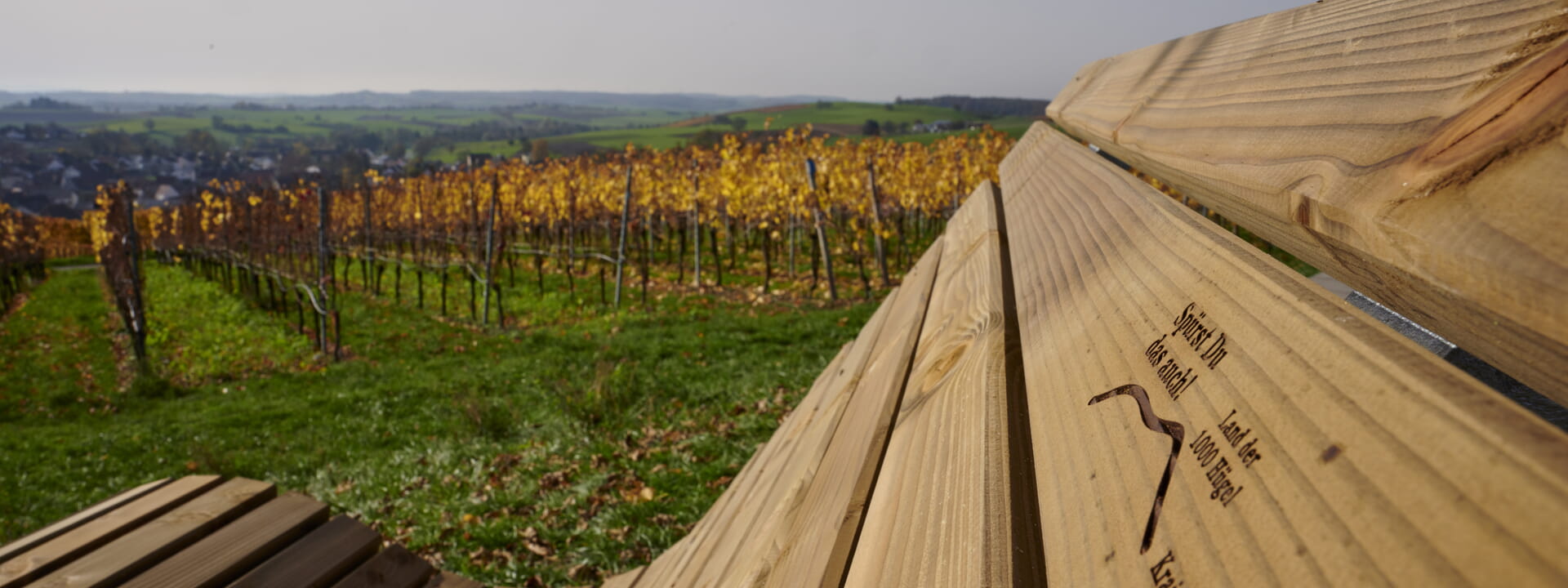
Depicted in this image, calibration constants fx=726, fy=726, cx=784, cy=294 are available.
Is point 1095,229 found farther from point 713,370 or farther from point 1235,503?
point 713,370

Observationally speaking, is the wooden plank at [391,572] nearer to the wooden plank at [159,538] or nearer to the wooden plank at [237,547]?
the wooden plank at [237,547]

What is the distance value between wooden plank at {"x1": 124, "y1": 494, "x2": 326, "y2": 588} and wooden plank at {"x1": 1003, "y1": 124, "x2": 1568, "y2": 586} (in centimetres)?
240

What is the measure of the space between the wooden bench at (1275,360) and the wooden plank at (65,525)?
2.64 metres

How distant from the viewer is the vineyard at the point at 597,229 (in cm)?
1839

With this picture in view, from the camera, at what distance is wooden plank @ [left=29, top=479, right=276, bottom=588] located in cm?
202

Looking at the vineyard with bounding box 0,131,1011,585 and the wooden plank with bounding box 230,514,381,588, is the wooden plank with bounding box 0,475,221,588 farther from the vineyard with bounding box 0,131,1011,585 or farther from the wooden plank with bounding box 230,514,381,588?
the vineyard with bounding box 0,131,1011,585

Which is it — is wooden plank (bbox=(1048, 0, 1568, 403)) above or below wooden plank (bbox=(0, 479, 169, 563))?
above

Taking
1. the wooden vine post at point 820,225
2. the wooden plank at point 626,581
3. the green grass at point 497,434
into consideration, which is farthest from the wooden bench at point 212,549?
the wooden vine post at point 820,225

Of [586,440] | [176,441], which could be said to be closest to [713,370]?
[586,440]

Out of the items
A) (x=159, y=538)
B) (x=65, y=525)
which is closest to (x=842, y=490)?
(x=159, y=538)

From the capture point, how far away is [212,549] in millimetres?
2182

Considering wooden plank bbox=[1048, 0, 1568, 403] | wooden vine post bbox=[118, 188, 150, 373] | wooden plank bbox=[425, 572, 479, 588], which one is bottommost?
wooden vine post bbox=[118, 188, 150, 373]

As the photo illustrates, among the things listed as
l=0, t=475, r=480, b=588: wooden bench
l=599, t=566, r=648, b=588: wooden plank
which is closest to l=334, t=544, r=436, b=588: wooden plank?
l=0, t=475, r=480, b=588: wooden bench

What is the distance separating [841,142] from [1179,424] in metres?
27.8
